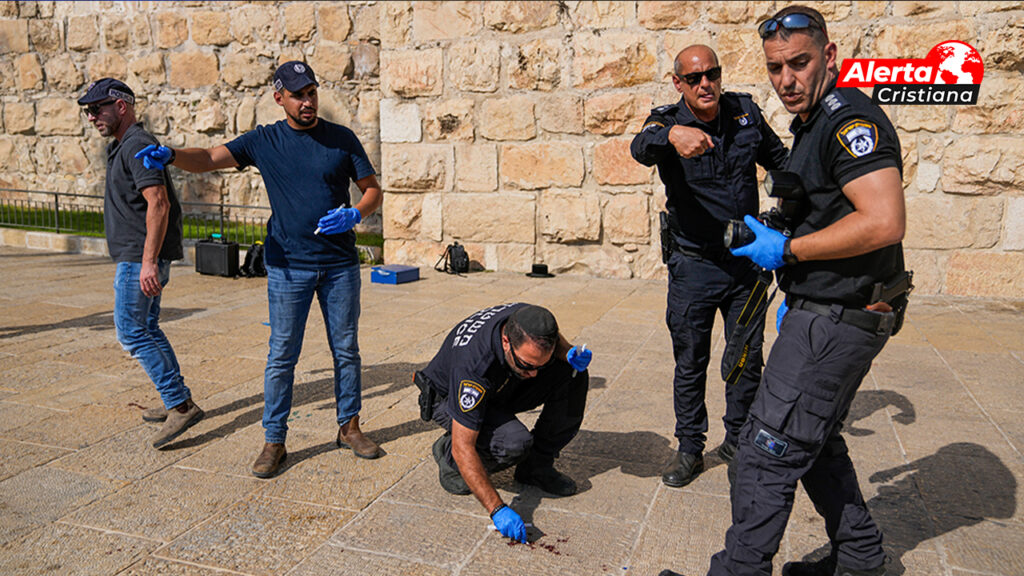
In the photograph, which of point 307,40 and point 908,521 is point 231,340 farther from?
point 307,40

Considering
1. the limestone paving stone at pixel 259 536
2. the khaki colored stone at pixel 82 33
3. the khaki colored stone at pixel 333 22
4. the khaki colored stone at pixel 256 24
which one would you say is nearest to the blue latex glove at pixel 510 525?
the limestone paving stone at pixel 259 536

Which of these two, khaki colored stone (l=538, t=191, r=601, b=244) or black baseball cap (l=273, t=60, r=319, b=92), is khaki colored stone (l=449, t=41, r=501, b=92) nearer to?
khaki colored stone (l=538, t=191, r=601, b=244)

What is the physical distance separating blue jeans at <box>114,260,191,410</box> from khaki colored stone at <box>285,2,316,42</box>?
26.6 ft

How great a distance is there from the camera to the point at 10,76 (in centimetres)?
1370

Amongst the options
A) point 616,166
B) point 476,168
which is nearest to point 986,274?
point 616,166

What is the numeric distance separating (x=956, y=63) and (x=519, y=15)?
4.76 m

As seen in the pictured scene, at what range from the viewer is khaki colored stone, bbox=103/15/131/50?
1259 cm

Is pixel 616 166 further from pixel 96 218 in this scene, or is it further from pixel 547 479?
pixel 96 218

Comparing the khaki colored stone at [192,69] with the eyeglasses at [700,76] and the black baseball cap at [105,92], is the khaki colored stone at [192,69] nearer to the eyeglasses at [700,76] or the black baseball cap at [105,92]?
the black baseball cap at [105,92]

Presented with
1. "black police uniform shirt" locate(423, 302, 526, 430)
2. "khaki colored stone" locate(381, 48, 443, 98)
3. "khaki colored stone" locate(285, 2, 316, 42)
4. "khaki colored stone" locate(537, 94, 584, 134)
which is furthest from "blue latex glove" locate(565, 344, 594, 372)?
"khaki colored stone" locate(285, 2, 316, 42)

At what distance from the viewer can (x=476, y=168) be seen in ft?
31.5

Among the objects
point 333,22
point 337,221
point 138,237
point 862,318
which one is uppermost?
point 333,22

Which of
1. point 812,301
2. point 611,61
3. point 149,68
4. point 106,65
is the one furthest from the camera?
point 106,65

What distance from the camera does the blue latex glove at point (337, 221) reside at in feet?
12.2
